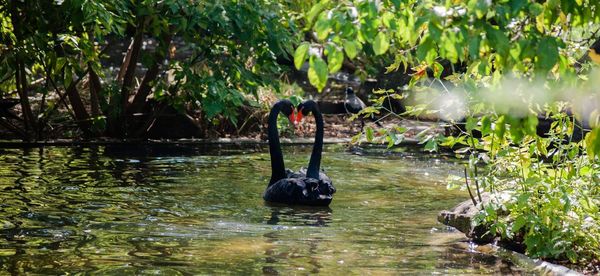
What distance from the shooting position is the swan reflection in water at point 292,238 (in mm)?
6776

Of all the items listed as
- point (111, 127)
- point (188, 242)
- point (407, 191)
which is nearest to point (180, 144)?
point (111, 127)

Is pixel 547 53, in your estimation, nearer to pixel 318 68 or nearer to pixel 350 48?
pixel 350 48

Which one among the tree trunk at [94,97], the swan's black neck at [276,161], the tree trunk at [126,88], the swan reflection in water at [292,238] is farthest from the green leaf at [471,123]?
the tree trunk at [94,97]

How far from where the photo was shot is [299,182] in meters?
9.55

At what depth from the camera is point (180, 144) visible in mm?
14164

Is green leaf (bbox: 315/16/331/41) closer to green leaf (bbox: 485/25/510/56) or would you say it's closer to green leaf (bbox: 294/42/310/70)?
green leaf (bbox: 294/42/310/70)

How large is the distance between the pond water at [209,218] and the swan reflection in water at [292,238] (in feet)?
0.04

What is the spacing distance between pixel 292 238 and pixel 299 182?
182 centimetres

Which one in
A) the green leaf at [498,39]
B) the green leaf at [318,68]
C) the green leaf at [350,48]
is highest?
the green leaf at [498,39]

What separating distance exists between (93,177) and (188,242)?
366 cm

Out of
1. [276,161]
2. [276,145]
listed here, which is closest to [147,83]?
[276,145]

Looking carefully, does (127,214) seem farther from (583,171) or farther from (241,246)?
(583,171)

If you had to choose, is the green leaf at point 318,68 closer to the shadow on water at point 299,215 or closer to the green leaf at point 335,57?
the green leaf at point 335,57

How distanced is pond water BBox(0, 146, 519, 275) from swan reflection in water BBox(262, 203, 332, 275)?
0.01 m
